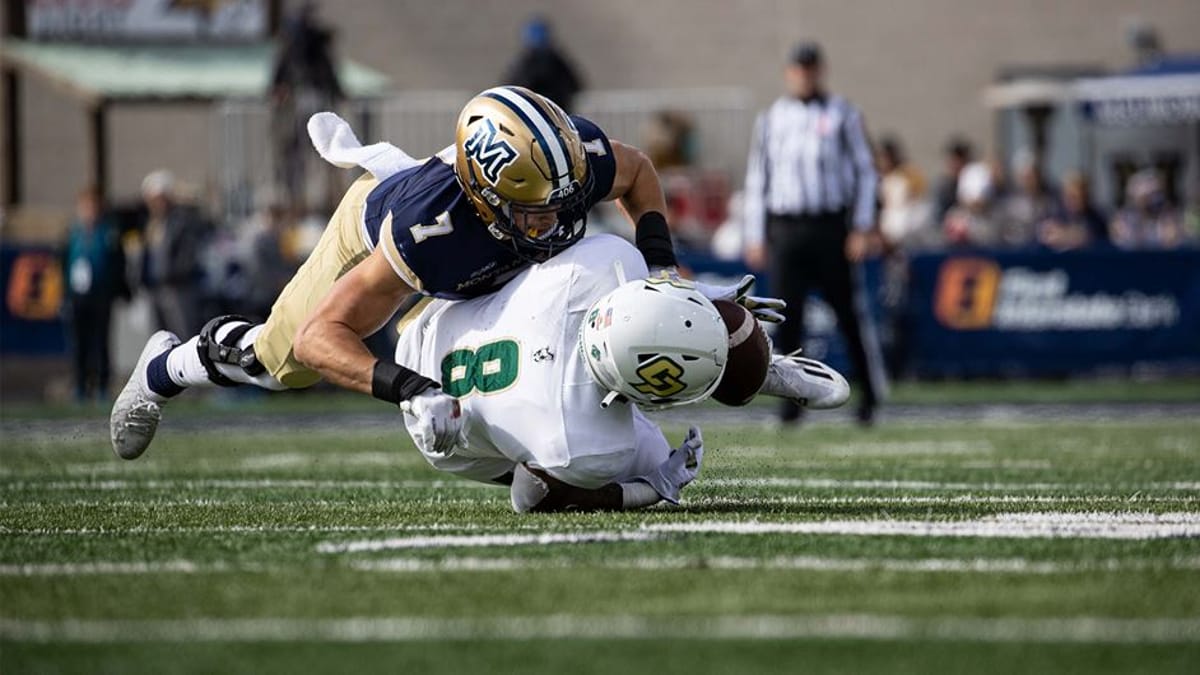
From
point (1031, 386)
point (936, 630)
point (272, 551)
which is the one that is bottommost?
point (1031, 386)

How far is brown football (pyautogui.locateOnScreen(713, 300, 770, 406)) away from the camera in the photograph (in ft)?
19.5

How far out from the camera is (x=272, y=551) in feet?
16.0

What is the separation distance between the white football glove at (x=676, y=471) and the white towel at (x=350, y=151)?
1.26 metres

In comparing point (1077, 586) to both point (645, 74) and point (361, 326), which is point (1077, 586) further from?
point (645, 74)

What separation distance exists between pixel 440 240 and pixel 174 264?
1039 cm

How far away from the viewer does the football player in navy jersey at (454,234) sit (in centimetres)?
568

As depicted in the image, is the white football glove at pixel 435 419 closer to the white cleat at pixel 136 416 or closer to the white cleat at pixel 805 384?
the white cleat at pixel 805 384

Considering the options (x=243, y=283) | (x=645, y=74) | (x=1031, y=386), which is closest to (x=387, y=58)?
(x=645, y=74)

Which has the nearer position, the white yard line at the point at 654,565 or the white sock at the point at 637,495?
the white yard line at the point at 654,565

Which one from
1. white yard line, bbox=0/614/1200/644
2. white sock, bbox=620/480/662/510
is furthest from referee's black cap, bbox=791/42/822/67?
white yard line, bbox=0/614/1200/644

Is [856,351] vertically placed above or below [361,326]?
below

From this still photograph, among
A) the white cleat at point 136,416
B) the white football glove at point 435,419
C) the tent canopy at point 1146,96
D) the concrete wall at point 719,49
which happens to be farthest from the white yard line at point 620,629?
the concrete wall at point 719,49

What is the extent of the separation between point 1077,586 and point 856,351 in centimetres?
666

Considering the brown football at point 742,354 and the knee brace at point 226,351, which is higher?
the brown football at point 742,354
